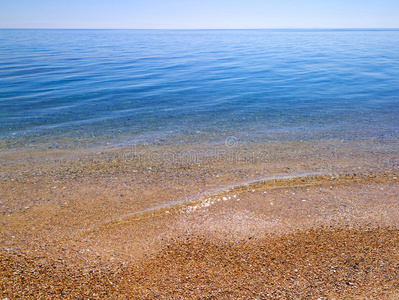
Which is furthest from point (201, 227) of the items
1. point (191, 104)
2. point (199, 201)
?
point (191, 104)

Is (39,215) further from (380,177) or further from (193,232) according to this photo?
(380,177)

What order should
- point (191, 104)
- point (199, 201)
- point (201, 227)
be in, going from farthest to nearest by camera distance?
point (191, 104)
point (199, 201)
point (201, 227)

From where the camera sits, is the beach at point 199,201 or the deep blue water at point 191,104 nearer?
the beach at point 199,201

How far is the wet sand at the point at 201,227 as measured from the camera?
10.6 feet

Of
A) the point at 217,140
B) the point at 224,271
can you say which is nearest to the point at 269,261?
the point at 224,271

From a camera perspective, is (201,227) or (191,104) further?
(191,104)

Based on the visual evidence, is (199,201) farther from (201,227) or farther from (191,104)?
(191,104)

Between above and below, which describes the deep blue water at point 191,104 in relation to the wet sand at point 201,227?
above

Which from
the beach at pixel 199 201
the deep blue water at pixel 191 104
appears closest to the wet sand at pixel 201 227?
the beach at pixel 199 201

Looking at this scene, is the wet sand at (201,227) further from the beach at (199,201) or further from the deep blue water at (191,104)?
the deep blue water at (191,104)

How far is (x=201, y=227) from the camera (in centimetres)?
430

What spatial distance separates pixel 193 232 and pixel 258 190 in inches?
71.1

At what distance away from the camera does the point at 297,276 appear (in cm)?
330

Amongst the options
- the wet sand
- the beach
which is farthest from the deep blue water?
the wet sand
